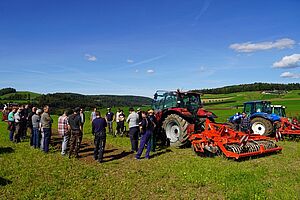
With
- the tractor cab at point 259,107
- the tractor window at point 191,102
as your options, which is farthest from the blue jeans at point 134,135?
the tractor cab at point 259,107

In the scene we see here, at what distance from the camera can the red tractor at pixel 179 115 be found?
11102 millimetres

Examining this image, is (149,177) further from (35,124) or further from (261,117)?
(261,117)

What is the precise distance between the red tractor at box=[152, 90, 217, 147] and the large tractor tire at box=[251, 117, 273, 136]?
4.26m

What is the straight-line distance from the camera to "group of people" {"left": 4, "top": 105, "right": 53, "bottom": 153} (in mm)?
10445

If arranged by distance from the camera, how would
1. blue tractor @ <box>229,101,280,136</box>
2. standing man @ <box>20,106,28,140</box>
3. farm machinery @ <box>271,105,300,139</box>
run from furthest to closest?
1. blue tractor @ <box>229,101,280,136</box>
2. farm machinery @ <box>271,105,300,139</box>
3. standing man @ <box>20,106,28,140</box>

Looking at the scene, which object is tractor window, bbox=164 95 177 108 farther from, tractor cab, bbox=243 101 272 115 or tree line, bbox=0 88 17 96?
tree line, bbox=0 88 17 96

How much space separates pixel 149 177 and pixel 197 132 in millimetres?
4785

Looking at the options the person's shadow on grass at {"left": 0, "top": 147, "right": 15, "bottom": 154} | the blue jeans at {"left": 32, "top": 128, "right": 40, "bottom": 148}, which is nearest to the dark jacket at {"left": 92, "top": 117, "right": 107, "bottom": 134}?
the blue jeans at {"left": 32, "top": 128, "right": 40, "bottom": 148}

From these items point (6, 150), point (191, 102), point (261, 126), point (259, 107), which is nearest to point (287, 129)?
point (261, 126)

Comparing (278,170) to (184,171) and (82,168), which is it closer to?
(184,171)

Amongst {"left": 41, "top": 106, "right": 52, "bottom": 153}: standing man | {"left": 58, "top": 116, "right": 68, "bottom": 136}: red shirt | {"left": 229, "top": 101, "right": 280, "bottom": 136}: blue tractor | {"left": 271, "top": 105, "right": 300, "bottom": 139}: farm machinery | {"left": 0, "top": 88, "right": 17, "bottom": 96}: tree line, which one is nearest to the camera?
{"left": 58, "top": 116, "right": 68, "bottom": 136}: red shirt

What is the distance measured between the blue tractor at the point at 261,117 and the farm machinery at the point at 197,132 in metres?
4.23

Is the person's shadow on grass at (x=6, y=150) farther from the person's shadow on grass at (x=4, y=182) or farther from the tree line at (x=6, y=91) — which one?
the tree line at (x=6, y=91)

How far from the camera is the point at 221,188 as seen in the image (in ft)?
20.7
